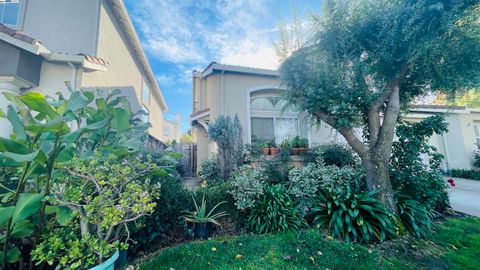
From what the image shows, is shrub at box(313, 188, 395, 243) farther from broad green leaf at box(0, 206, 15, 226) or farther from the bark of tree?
broad green leaf at box(0, 206, 15, 226)

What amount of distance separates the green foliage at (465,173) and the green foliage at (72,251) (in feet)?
58.5

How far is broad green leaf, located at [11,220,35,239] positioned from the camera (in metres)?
2.25

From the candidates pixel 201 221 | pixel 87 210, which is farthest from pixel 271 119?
pixel 87 210

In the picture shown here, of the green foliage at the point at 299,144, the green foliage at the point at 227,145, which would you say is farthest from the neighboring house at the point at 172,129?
the green foliage at the point at 299,144

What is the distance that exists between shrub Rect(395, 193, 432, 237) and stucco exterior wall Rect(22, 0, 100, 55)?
1081cm

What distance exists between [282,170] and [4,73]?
27.8ft

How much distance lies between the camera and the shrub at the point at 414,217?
4.54m

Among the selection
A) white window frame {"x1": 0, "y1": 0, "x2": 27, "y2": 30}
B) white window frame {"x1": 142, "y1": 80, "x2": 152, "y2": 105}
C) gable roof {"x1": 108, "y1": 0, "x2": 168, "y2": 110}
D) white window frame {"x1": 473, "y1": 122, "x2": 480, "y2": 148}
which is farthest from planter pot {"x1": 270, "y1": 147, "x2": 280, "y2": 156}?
white window frame {"x1": 473, "y1": 122, "x2": 480, "y2": 148}

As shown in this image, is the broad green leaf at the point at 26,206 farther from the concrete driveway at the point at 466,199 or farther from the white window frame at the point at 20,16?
the concrete driveway at the point at 466,199

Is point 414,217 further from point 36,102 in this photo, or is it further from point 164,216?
point 36,102

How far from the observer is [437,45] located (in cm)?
431

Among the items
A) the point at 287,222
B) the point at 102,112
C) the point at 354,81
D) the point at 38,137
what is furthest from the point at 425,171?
the point at 38,137

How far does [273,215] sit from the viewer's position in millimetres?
4613

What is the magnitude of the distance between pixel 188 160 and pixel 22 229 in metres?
10.7
